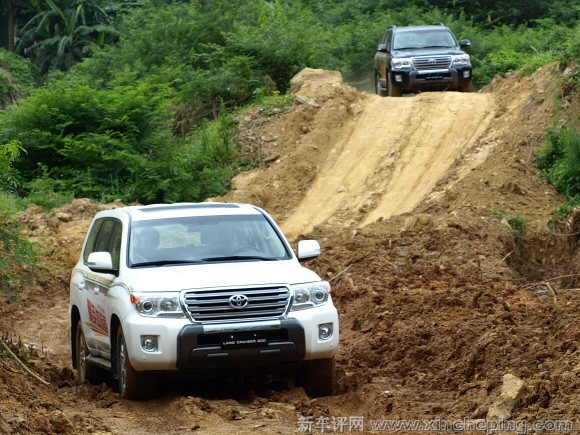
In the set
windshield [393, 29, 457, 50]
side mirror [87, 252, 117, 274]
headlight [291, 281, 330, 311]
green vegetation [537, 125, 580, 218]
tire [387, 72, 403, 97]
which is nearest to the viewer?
headlight [291, 281, 330, 311]

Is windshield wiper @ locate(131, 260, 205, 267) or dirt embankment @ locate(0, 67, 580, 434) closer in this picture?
dirt embankment @ locate(0, 67, 580, 434)

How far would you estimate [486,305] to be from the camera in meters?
12.5

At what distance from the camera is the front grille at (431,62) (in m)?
26.8

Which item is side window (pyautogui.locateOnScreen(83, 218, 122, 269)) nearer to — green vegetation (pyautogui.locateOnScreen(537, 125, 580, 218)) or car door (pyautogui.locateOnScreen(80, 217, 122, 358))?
car door (pyautogui.locateOnScreen(80, 217, 122, 358))

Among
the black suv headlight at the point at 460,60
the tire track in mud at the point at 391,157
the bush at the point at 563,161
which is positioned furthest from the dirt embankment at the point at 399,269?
the black suv headlight at the point at 460,60

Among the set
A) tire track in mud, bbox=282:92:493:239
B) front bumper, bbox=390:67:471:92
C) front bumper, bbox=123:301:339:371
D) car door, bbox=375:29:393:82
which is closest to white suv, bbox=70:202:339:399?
front bumper, bbox=123:301:339:371

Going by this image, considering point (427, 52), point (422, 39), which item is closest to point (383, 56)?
point (422, 39)

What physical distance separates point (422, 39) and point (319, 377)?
19.7 m

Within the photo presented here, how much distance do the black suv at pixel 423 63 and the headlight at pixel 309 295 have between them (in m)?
18.2

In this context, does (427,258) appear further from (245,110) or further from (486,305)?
(245,110)

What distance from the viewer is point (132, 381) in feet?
30.0

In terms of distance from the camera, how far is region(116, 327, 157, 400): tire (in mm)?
9125

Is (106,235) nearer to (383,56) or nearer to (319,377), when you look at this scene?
(319,377)

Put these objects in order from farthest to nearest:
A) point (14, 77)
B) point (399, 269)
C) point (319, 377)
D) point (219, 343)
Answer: point (14, 77), point (399, 269), point (319, 377), point (219, 343)
